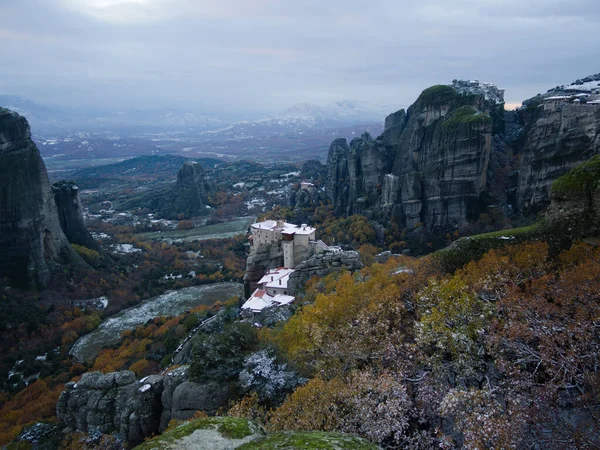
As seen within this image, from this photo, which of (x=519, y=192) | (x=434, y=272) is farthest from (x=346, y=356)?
(x=519, y=192)

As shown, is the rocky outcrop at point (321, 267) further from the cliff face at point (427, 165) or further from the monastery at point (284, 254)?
the cliff face at point (427, 165)

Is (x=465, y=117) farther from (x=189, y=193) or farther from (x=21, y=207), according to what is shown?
(x=189, y=193)

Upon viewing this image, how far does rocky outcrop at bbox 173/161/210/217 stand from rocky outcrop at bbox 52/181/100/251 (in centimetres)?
5345

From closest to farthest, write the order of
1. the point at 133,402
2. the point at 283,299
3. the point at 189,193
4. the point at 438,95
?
the point at 133,402
the point at 283,299
the point at 438,95
the point at 189,193

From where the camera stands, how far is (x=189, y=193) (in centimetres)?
13250

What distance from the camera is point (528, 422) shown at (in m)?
10.7

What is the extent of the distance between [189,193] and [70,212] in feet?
202

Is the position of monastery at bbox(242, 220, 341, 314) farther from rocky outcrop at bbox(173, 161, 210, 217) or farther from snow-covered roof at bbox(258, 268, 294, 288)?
rocky outcrop at bbox(173, 161, 210, 217)

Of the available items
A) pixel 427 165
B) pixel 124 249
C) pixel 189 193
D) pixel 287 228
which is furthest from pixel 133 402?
pixel 189 193

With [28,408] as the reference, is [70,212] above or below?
above

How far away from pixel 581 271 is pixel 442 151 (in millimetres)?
49640

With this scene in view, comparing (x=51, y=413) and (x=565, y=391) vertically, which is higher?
(x=565, y=391)

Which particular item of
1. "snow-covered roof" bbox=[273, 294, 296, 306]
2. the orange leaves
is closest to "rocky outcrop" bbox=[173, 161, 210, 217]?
the orange leaves

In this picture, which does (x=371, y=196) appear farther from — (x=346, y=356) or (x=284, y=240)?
(x=346, y=356)
